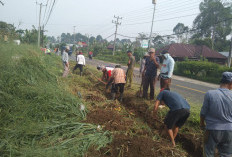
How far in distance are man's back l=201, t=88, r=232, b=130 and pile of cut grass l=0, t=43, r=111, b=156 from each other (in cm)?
182

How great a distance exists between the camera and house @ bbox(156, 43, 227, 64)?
29.8 meters

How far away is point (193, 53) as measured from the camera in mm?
31078

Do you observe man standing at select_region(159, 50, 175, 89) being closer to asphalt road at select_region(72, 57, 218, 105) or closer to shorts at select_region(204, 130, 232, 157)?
asphalt road at select_region(72, 57, 218, 105)

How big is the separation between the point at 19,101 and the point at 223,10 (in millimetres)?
47668

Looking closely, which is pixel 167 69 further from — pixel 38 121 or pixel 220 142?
pixel 38 121

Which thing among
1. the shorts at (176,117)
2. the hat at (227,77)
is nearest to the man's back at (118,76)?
the shorts at (176,117)

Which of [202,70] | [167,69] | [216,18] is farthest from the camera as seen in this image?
[216,18]

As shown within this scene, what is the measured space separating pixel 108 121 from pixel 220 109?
226cm

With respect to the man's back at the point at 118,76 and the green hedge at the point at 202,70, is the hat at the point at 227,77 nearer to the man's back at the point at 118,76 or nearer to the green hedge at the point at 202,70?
the man's back at the point at 118,76

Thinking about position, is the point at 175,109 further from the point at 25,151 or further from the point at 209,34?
the point at 209,34

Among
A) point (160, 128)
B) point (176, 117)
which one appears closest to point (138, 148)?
point (176, 117)

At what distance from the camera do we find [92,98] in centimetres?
Result: 568

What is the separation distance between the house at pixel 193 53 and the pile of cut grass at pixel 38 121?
89.6 feet

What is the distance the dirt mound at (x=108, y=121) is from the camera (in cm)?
382
